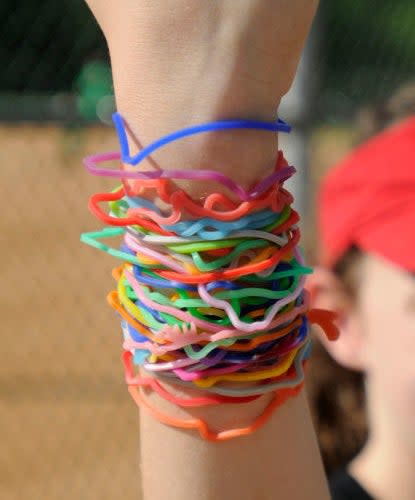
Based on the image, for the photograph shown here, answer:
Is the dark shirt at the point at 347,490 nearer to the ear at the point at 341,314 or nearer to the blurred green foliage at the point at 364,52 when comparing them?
the ear at the point at 341,314

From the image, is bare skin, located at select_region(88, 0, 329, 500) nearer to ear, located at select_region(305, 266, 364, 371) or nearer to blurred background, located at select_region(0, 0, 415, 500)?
ear, located at select_region(305, 266, 364, 371)

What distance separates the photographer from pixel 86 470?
3.55 meters

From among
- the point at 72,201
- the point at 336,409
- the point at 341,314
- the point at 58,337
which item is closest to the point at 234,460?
the point at 341,314

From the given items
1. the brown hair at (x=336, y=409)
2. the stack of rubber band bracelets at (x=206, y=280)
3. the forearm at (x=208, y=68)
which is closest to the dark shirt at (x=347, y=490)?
the brown hair at (x=336, y=409)

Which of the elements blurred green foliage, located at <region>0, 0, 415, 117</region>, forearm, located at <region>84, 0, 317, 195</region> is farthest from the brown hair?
blurred green foliage, located at <region>0, 0, 415, 117</region>

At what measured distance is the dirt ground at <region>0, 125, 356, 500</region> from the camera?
11.6 feet

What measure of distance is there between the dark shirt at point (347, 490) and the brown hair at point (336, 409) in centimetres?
32

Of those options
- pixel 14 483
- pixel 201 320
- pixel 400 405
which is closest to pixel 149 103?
pixel 201 320

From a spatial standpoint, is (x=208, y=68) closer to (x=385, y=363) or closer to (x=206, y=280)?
(x=206, y=280)

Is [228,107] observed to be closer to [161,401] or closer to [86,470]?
[161,401]

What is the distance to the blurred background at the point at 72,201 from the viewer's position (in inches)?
135

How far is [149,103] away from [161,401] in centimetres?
24

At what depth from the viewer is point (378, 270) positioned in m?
1.41

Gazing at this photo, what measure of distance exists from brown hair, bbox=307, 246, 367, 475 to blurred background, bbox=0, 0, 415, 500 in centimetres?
36
